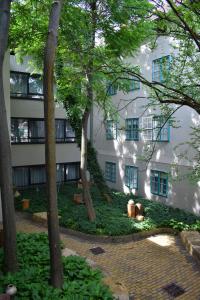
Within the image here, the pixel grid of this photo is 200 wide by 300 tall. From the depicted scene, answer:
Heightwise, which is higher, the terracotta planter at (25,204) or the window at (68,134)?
the window at (68,134)

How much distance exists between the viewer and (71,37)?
10.2m

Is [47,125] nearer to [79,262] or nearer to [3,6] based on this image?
[3,6]

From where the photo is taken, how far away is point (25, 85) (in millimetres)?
19109

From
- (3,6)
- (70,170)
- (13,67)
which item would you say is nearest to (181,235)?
(3,6)

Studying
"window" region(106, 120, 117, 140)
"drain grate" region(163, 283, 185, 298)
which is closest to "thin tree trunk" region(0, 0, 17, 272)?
"drain grate" region(163, 283, 185, 298)

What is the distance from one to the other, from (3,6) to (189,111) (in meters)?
10.2

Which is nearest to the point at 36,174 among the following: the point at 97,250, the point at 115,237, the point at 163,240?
the point at 115,237

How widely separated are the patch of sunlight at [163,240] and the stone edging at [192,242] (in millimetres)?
467

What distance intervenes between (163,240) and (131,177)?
7.44 metres

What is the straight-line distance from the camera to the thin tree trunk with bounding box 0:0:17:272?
671 centimetres

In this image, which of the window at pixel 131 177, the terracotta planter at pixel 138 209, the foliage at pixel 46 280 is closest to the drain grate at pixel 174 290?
the foliage at pixel 46 280

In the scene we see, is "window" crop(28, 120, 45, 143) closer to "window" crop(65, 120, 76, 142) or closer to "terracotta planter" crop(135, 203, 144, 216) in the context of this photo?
"window" crop(65, 120, 76, 142)

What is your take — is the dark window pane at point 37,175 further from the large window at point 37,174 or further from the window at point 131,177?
the window at point 131,177

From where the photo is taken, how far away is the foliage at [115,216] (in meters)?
12.4
